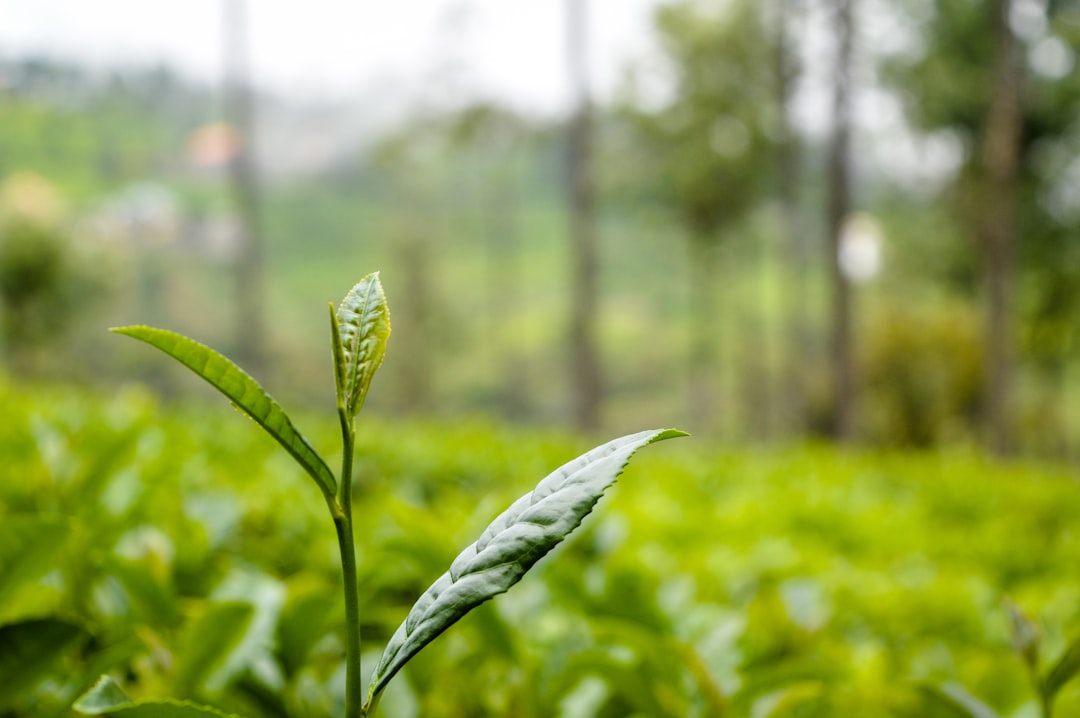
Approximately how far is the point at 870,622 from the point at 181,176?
301ft

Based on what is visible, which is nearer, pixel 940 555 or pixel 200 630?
pixel 200 630

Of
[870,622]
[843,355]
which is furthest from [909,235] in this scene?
[870,622]

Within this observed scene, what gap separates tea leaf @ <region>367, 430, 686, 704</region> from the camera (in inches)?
17.8

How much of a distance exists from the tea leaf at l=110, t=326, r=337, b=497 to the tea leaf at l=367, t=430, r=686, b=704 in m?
0.08

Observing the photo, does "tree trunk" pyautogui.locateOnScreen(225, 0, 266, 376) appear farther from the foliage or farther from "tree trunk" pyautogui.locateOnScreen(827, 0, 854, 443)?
the foliage

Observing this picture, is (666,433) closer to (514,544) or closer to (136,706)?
(514,544)

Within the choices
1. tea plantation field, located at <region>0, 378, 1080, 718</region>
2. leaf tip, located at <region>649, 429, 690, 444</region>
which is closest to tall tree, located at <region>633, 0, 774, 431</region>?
tea plantation field, located at <region>0, 378, 1080, 718</region>

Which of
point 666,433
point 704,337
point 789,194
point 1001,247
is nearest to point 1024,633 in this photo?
point 666,433

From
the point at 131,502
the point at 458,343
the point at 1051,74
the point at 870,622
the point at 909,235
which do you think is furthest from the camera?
the point at 458,343

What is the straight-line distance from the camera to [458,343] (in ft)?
148

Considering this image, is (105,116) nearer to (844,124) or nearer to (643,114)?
(643,114)

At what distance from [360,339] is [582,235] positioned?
547 inches

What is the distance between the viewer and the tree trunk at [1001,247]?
9.96 meters

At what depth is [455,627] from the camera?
1.22 m
